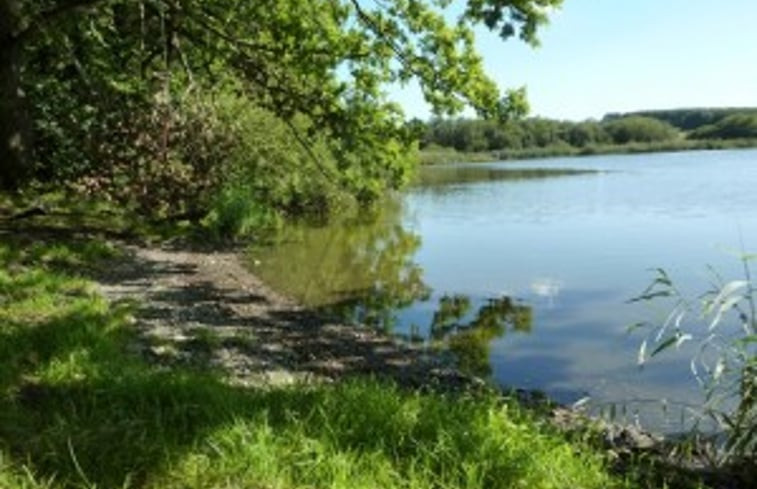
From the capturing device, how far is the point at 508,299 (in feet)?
55.3

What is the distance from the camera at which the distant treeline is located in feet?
439

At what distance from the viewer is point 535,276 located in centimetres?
1967

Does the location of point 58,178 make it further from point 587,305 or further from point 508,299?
point 587,305

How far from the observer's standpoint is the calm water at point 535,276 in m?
11.7

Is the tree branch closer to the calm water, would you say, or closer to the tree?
the tree

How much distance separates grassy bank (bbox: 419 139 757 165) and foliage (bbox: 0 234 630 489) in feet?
355

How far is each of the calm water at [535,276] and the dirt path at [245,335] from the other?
1290 mm

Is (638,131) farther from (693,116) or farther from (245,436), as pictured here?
(245,436)

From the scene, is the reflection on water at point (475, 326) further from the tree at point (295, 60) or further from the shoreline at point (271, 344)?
the tree at point (295, 60)

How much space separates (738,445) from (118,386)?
4.28 m

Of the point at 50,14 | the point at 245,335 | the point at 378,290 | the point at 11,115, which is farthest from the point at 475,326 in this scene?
the point at 11,115

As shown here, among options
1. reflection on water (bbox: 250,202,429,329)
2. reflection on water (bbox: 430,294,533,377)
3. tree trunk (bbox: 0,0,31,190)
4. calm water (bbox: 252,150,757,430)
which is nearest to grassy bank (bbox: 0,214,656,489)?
calm water (bbox: 252,150,757,430)

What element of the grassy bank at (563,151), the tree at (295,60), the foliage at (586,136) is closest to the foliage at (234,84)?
the tree at (295,60)

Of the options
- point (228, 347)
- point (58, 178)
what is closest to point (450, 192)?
point (58, 178)
